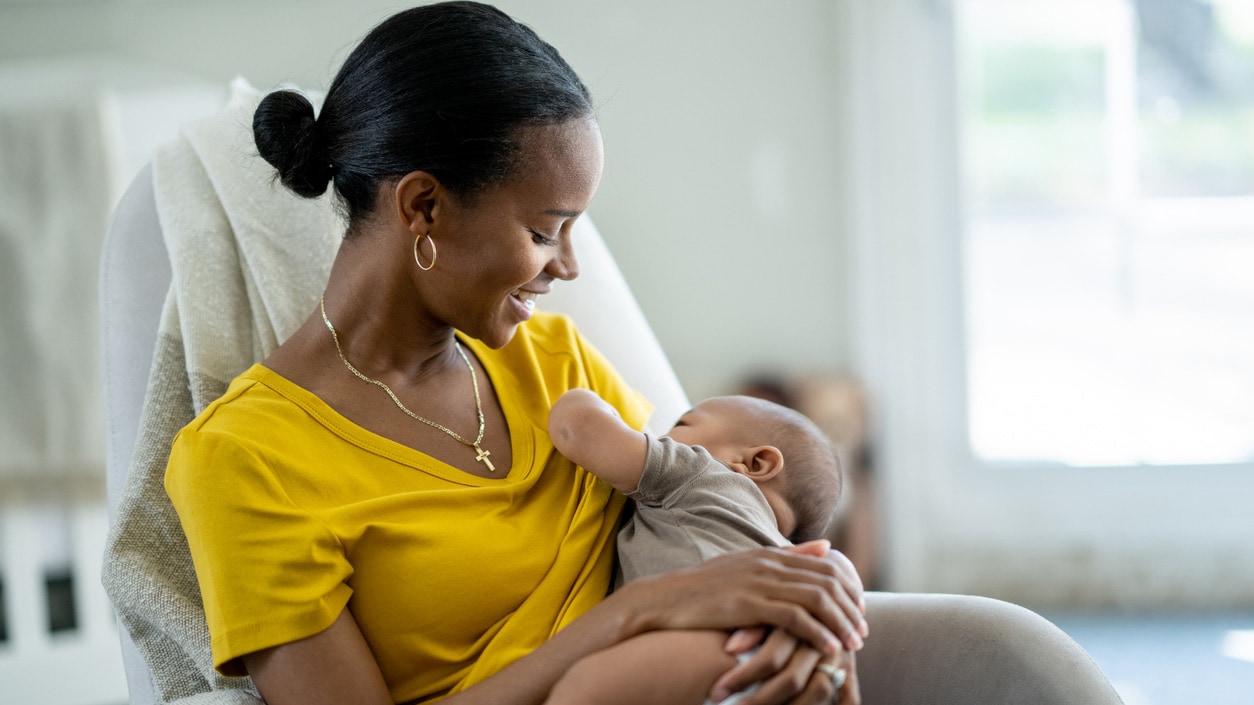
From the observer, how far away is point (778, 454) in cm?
125

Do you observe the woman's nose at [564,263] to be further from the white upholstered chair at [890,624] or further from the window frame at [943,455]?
the window frame at [943,455]

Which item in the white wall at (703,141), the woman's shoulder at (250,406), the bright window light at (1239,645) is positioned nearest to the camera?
the woman's shoulder at (250,406)

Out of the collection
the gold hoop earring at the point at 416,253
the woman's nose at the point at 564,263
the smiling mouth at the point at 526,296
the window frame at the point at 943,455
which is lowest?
the window frame at the point at 943,455

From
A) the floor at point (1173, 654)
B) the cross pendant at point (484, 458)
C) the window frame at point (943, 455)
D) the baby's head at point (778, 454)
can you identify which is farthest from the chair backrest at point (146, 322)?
the floor at point (1173, 654)

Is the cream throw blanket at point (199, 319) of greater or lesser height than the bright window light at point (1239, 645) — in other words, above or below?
above

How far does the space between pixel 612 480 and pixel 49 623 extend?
1863 mm

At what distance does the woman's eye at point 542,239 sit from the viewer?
1.16m

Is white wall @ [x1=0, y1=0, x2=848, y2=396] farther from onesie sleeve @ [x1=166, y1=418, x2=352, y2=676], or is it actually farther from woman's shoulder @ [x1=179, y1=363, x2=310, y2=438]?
onesie sleeve @ [x1=166, y1=418, x2=352, y2=676]

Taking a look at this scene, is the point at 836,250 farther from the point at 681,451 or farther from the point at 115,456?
the point at 115,456

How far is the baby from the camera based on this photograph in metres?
0.99

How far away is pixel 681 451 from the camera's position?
1184 millimetres

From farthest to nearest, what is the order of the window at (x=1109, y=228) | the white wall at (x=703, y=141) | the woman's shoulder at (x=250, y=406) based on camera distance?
the window at (x=1109, y=228) < the white wall at (x=703, y=141) < the woman's shoulder at (x=250, y=406)

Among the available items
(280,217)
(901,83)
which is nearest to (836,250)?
(901,83)

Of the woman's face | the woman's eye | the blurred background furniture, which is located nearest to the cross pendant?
the woman's face
